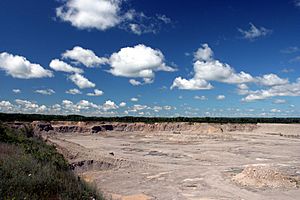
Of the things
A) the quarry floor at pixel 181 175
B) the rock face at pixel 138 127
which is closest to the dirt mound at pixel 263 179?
the quarry floor at pixel 181 175

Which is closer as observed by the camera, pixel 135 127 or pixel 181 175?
pixel 181 175

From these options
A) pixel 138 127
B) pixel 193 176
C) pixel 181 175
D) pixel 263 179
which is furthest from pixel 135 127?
pixel 263 179

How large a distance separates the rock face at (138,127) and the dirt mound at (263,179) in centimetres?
5922

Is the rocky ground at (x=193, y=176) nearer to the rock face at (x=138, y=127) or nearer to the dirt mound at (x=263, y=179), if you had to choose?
the dirt mound at (x=263, y=179)

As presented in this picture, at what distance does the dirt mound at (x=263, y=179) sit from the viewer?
2547cm

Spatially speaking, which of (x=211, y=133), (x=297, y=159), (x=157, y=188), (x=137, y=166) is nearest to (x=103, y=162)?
(x=137, y=166)

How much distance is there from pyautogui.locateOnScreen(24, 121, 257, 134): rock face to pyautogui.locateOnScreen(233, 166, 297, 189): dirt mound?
5922cm

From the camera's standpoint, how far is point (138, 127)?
99875 millimetres

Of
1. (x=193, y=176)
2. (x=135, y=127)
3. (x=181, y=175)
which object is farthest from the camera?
(x=135, y=127)

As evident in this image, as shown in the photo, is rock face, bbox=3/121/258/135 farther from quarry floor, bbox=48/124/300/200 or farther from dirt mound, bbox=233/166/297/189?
dirt mound, bbox=233/166/297/189

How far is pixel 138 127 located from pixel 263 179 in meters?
74.6

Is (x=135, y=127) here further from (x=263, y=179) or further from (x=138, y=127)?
(x=263, y=179)

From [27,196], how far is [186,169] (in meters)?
28.0

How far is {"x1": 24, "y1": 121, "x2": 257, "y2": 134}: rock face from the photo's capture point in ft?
289
